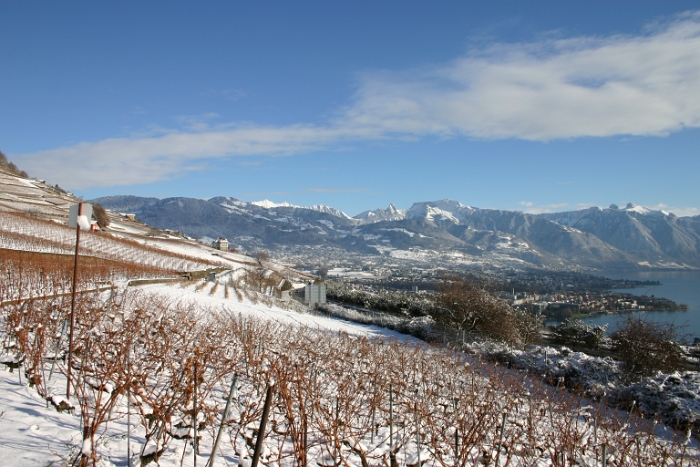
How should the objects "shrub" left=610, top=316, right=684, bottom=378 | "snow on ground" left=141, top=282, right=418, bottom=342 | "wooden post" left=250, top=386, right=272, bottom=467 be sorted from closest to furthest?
"wooden post" left=250, top=386, right=272, bottom=467
"shrub" left=610, top=316, right=684, bottom=378
"snow on ground" left=141, top=282, right=418, bottom=342

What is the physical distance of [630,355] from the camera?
41.7ft

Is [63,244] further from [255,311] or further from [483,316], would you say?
[483,316]

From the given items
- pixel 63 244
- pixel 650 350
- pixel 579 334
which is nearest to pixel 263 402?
pixel 650 350

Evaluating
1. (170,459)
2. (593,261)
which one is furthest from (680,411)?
(593,261)

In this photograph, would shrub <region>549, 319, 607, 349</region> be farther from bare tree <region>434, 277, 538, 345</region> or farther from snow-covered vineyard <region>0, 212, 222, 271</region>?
snow-covered vineyard <region>0, 212, 222, 271</region>

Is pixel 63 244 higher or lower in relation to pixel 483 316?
higher

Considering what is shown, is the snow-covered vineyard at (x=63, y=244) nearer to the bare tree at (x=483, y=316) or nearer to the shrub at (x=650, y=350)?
the bare tree at (x=483, y=316)

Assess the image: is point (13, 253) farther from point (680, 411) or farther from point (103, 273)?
point (680, 411)

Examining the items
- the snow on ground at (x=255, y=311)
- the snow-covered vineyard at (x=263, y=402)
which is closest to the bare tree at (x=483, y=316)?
the snow on ground at (x=255, y=311)

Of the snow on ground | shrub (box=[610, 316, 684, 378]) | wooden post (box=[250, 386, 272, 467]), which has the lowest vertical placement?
the snow on ground

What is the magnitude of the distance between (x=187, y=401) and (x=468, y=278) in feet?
77.0

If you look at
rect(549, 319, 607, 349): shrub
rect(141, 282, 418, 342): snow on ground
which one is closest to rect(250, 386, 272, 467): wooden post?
rect(141, 282, 418, 342): snow on ground

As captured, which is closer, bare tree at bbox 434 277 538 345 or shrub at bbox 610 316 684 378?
shrub at bbox 610 316 684 378

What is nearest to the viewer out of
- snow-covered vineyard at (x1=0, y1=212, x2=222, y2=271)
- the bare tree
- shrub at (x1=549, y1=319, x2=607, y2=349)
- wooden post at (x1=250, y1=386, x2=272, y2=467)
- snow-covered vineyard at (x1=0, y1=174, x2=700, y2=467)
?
wooden post at (x1=250, y1=386, x2=272, y2=467)
